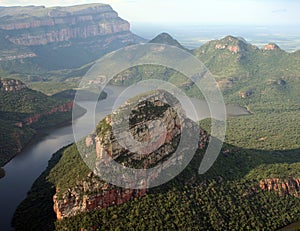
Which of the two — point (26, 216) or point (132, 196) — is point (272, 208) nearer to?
point (132, 196)

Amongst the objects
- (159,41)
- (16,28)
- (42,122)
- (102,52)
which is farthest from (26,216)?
(102,52)

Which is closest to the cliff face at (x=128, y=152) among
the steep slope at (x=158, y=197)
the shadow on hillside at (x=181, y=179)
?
the steep slope at (x=158, y=197)

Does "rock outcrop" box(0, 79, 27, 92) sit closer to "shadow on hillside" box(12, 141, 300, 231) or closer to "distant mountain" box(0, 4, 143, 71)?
"shadow on hillside" box(12, 141, 300, 231)

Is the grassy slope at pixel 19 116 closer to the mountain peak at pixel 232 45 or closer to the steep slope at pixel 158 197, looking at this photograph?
the steep slope at pixel 158 197

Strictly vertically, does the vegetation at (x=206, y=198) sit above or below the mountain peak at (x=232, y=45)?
below

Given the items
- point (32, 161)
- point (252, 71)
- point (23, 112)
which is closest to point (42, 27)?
point (252, 71)

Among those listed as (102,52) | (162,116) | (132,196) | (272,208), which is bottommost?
(102,52)

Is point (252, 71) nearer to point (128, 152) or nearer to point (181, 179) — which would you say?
point (181, 179)
